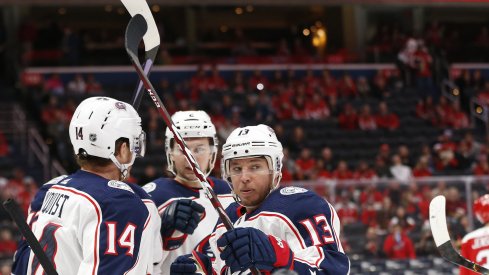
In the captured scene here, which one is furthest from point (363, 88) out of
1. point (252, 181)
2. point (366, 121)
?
point (252, 181)

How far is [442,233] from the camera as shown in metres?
3.99

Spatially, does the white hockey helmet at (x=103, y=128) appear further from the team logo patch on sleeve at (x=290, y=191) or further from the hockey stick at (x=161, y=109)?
the team logo patch on sleeve at (x=290, y=191)

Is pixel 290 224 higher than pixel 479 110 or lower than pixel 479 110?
higher

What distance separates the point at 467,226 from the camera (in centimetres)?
1011

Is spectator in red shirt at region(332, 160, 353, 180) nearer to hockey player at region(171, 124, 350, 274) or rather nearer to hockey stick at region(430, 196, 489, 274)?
hockey stick at region(430, 196, 489, 274)

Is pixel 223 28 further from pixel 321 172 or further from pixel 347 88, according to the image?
pixel 321 172

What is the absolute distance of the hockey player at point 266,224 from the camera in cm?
312

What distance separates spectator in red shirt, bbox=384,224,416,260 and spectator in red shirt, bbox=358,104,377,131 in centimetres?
573

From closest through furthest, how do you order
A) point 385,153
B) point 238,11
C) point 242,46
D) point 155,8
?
1. point 385,153
2. point 242,46
3. point 155,8
4. point 238,11

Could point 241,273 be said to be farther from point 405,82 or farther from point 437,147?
point 405,82

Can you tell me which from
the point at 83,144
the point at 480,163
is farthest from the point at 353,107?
the point at 83,144

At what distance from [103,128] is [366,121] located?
41.4 ft

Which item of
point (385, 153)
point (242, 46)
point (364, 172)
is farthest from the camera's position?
point (242, 46)

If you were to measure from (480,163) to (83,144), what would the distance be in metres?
11.1
